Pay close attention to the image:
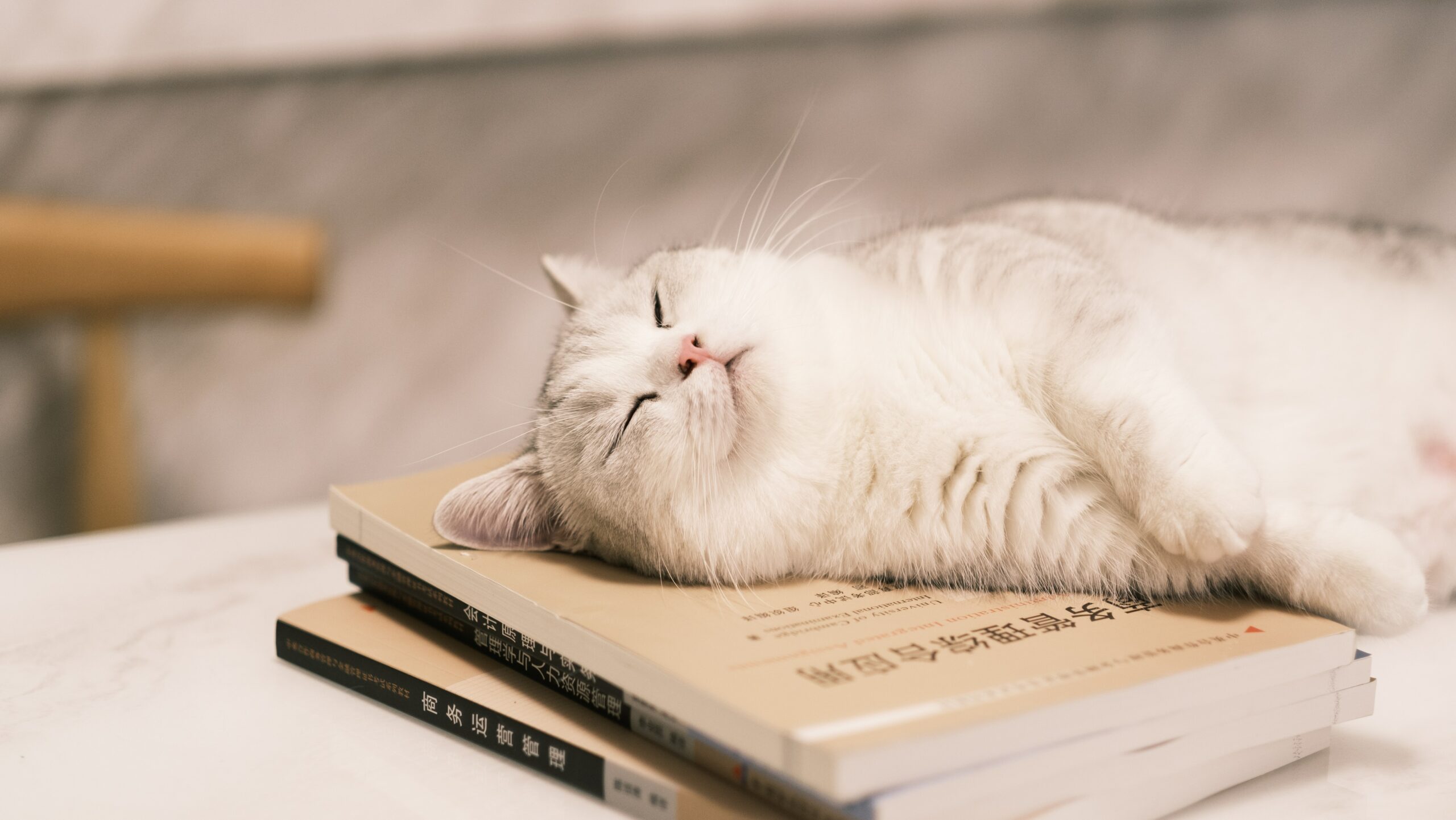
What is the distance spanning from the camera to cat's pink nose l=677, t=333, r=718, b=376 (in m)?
1.18

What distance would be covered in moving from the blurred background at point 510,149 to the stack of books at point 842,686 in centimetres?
132

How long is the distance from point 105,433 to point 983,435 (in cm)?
196

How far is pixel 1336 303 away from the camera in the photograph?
1.52 metres

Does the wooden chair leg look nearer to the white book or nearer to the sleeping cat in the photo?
the sleeping cat

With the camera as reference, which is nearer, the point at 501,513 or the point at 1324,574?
the point at 1324,574

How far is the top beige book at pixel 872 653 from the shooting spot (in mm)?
727

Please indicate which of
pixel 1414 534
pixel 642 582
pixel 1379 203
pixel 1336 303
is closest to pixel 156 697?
pixel 642 582

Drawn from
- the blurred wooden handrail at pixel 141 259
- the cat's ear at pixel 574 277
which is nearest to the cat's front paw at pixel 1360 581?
the cat's ear at pixel 574 277

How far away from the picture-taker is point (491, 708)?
976 mm

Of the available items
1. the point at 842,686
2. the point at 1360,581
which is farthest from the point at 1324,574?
the point at 842,686

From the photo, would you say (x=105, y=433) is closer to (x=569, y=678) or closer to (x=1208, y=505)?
(x=569, y=678)

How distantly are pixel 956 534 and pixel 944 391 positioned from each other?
7.0 inches

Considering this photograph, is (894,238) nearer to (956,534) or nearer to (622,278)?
(622,278)

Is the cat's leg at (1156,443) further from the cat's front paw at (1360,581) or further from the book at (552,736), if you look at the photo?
the book at (552,736)
